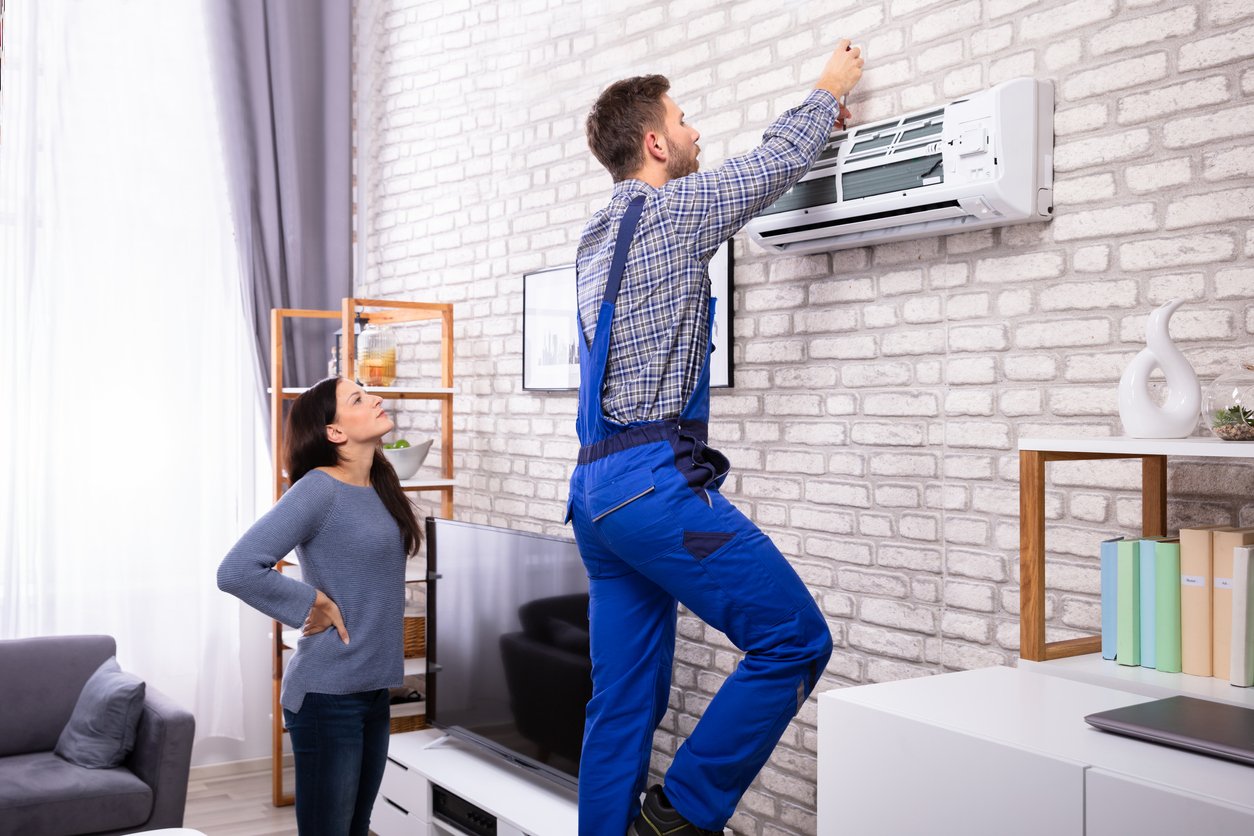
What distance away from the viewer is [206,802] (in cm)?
430

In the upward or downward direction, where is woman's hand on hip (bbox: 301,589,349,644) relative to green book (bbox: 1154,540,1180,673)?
downward

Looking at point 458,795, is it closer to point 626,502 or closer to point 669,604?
point 669,604

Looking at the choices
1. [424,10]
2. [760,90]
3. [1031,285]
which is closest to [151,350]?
[424,10]

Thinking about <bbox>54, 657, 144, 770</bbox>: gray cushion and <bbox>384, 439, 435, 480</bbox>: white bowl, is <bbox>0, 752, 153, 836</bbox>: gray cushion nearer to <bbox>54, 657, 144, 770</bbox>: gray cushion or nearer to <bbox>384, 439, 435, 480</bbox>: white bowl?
<bbox>54, 657, 144, 770</bbox>: gray cushion

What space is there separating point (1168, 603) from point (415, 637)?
303 cm

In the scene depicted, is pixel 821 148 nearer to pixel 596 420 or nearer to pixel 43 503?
pixel 596 420

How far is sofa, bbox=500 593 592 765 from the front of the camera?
314 cm

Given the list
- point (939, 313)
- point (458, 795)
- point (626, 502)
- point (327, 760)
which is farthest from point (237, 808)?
point (939, 313)

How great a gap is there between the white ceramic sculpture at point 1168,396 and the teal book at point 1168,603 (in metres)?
0.20

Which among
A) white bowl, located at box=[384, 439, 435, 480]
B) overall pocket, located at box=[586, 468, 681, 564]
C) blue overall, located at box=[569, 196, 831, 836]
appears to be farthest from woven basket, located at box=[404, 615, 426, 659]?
overall pocket, located at box=[586, 468, 681, 564]

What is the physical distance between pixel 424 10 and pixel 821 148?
285cm

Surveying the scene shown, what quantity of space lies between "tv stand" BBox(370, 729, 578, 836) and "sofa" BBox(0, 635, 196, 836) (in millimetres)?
669

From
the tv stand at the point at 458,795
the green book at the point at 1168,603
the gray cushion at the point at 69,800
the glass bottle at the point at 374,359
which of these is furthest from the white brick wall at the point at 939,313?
the gray cushion at the point at 69,800

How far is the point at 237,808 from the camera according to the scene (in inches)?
167
